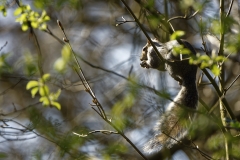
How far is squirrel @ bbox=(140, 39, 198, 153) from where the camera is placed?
2.90 meters

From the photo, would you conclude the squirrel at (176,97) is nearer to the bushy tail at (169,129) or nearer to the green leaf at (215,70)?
the bushy tail at (169,129)

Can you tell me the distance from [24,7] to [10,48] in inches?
160

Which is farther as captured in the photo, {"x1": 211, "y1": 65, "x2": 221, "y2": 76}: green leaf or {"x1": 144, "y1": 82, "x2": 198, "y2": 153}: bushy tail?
{"x1": 144, "y1": 82, "x2": 198, "y2": 153}: bushy tail

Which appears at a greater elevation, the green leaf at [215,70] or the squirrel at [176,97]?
the squirrel at [176,97]

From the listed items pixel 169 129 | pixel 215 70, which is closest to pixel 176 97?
pixel 169 129

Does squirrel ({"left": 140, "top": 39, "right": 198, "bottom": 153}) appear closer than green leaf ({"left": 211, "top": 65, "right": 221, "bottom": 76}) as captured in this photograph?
No

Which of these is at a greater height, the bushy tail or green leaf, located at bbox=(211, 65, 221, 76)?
the bushy tail

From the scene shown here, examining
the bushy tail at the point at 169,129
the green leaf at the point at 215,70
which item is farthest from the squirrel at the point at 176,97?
the green leaf at the point at 215,70

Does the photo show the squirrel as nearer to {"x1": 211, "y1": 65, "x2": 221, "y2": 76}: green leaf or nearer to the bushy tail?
the bushy tail

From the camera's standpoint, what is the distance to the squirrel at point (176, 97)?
114 inches

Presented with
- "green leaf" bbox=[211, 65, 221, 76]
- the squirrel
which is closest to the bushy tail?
the squirrel

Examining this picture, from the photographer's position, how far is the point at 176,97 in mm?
3486

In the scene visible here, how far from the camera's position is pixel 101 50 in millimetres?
6121

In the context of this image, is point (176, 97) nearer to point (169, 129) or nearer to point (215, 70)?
point (169, 129)
